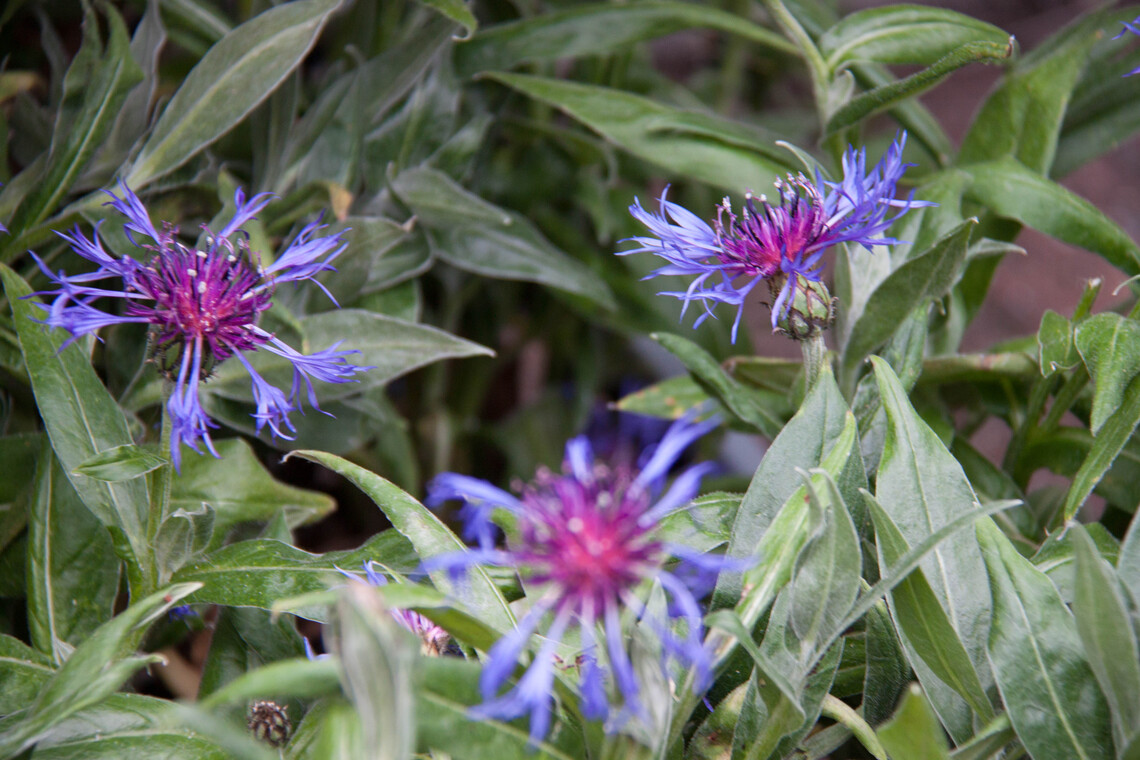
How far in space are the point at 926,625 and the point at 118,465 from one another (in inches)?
14.9

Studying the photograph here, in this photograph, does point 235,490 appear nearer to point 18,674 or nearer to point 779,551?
point 18,674

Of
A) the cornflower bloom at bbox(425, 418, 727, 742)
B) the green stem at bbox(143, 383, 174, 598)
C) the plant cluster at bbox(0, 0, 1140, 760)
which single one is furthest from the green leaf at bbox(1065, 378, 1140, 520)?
the green stem at bbox(143, 383, 174, 598)

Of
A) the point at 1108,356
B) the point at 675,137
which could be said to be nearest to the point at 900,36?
the point at 675,137

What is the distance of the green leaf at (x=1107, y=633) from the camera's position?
0.35 m

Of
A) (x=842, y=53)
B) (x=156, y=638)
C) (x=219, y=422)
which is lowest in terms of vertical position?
(x=156, y=638)

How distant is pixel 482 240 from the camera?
2.50 ft

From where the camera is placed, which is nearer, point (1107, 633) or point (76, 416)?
point (1107, 633)

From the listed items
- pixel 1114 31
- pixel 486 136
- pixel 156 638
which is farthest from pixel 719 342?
pixel 156 638

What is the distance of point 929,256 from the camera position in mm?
483

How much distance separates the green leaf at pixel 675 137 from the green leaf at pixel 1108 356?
0.25m

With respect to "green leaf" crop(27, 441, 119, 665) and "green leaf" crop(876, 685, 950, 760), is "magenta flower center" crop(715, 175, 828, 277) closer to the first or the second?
"green leaf" crop(876, 685, 950, 760)

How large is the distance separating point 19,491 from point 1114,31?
884 millimetres

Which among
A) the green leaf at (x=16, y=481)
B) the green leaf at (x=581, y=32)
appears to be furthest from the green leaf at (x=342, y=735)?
the green leaf at (x=581, y=32)

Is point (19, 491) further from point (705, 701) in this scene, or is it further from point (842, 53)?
point (842, 53)
